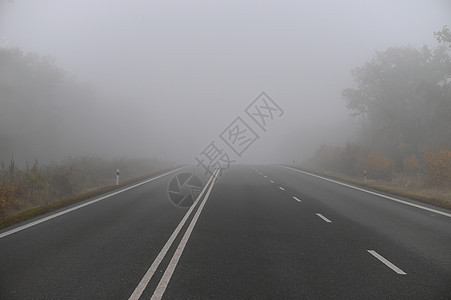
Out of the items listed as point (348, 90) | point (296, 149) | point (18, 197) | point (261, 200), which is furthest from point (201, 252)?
point (296, 149)

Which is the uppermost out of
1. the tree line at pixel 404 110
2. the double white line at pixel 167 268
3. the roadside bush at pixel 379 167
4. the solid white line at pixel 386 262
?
the tree line at pixel 404 110

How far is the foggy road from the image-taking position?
15.2 feet

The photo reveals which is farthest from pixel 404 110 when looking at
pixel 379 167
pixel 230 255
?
pixel 230 255

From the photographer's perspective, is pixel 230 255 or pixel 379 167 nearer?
pixel 230 255

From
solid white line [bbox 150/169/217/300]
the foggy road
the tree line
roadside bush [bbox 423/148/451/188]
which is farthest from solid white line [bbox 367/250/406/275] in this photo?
the tree line

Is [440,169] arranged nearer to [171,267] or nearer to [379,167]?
[379,167]

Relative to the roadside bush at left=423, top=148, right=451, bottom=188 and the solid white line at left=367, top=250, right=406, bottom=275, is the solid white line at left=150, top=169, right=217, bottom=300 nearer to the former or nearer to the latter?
the solid white line at left=367, top=250, right=406, bottom=275

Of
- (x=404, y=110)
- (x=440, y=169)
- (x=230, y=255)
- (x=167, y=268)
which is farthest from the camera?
(x=404, y=110)

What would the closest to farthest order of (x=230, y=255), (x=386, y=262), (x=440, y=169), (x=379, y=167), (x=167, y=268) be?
1. (x=167, y=268)
2. (x=386, y=262)
3. (x=230, y=255)
4. (x=440, y=169)
5. (x=379, y=167)

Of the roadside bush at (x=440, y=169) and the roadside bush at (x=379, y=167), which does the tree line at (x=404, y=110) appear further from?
the roadside bush at (x=440, y=169)

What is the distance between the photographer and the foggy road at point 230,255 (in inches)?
183

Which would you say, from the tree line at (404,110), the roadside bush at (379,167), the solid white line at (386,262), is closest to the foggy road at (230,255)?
the solid white line at (386,262)

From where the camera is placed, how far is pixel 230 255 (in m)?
6.22

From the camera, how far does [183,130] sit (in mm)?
121625
